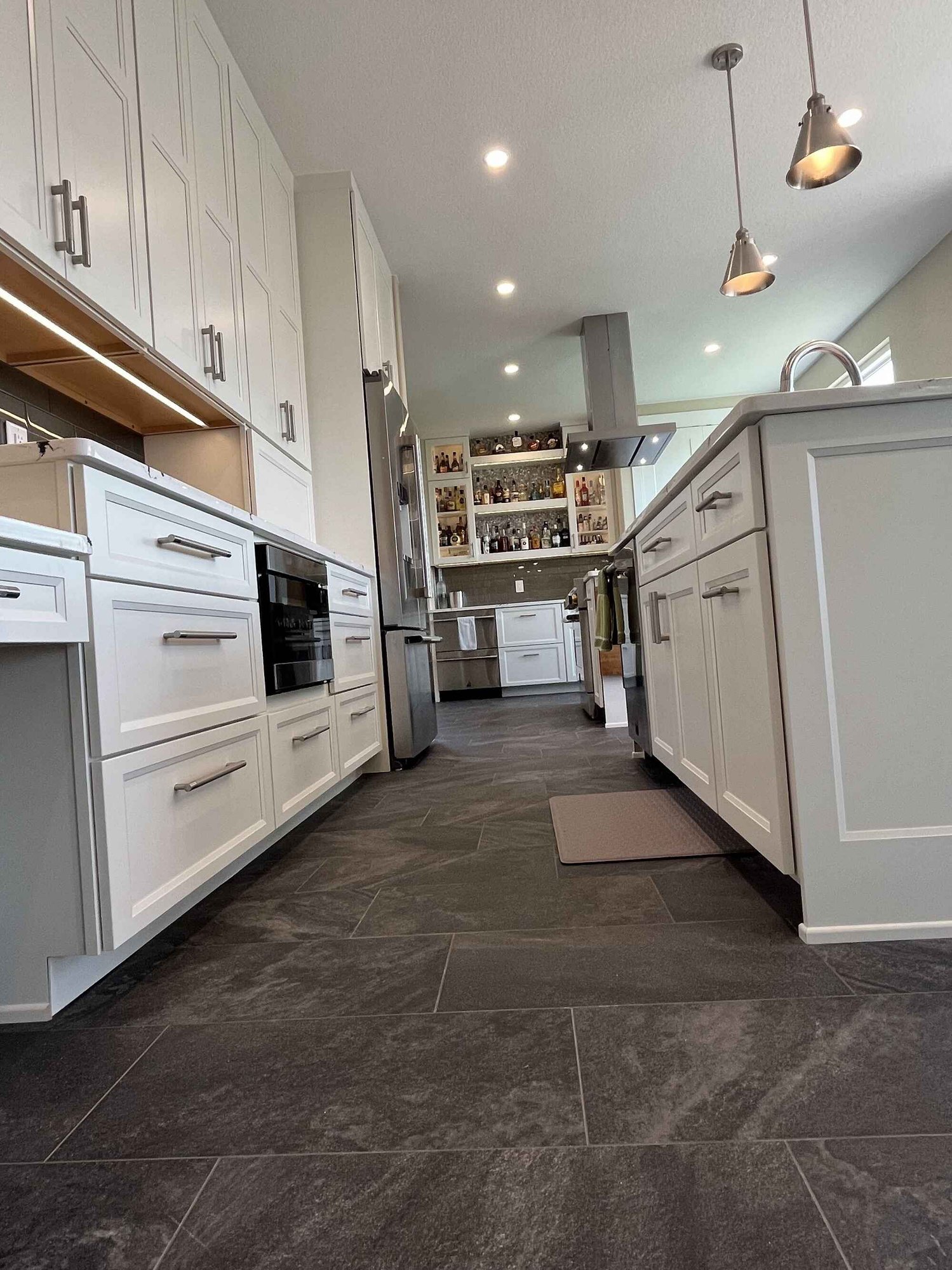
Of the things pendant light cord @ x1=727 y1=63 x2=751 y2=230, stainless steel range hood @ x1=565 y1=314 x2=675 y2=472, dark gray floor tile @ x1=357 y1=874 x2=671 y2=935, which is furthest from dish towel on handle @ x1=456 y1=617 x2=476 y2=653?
dark gray floor tile @ x1=357 y1=874 x2=671 y2=935

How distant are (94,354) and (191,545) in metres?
0.81

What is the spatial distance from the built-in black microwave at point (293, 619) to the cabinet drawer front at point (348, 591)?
4.0 inches

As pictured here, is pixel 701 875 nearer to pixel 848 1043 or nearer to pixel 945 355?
pixel 848 1043

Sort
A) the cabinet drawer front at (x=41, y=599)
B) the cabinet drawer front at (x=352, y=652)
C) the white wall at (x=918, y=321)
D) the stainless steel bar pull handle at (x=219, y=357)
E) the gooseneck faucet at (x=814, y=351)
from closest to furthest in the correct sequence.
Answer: the cabinet drawer front at (x=41, y=599) < the gooseneck faucet at (x=814, y=351) < the stainless steel bar pull handle at (x=219, y=357) < the cabinet drawer front at (x=352, y=652) < the white wall at (x=918, y=321)

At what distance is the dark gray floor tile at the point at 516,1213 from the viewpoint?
25.4 inches

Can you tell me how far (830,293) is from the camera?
17.5 ft

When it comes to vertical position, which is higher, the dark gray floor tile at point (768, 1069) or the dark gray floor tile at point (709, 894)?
the dark gray floor tile at point (768, 1069)

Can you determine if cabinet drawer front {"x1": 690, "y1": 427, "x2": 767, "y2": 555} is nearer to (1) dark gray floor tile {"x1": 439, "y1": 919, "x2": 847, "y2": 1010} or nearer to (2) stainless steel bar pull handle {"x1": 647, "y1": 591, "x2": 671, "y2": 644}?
(2) stainless steel bar pull handle {"x1": 647, "y1": 591, "x2": 671, "y2": 644}

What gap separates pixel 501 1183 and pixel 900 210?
5.20 meters

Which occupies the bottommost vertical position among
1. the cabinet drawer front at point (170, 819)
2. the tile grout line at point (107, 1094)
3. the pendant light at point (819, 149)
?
the tile grout line at point (107, 1094)

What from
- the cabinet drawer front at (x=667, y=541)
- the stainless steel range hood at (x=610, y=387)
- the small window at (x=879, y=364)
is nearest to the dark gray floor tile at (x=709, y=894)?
the cabinet drawer front at (x=667, y=541)

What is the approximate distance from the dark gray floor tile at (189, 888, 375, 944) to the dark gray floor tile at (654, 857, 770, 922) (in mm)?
656

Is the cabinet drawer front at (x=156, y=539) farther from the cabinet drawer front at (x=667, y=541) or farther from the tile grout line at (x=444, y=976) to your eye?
the cabinet drawer front at (x=667, y=541)

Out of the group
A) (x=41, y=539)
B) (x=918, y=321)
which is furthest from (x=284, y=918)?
(x=918, y=321)
